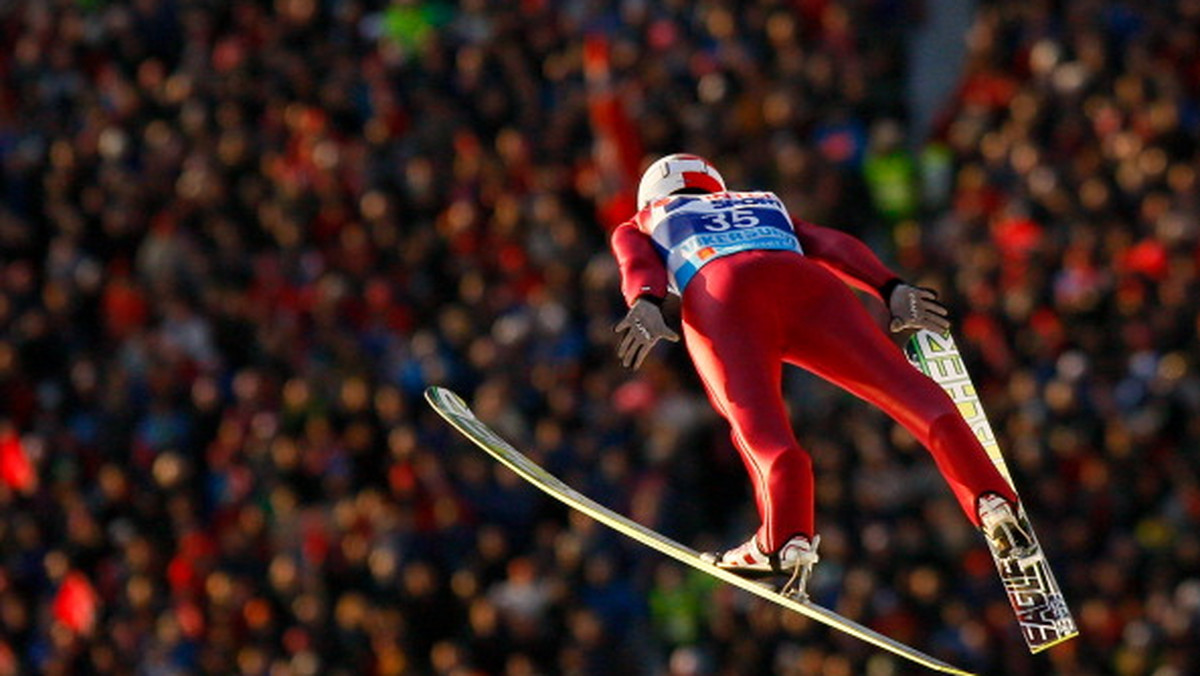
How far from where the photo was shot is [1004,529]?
28.7 ft

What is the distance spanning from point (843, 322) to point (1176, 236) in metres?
4.73

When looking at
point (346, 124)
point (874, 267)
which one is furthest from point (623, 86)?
point (874, 267)

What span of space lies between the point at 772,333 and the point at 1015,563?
3.93ft

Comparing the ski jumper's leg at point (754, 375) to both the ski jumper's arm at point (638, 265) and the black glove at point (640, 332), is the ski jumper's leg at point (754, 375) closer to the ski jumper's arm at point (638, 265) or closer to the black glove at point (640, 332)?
the ski jumper's arm at point (638, 265)

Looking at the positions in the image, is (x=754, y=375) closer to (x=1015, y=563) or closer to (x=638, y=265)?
(x=638, y=265)

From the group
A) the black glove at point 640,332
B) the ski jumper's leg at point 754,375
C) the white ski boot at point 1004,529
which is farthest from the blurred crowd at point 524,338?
the black glove at point 640,332

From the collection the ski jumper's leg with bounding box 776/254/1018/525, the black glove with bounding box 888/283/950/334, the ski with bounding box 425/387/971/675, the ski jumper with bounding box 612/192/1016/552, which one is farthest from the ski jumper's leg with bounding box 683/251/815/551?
the black glove with bounding box 888/283/950/334

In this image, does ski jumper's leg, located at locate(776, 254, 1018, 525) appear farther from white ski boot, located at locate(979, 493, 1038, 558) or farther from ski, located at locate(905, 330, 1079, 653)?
ski, located at locate(905, 330, 1079, 653)

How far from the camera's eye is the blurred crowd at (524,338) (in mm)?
12688

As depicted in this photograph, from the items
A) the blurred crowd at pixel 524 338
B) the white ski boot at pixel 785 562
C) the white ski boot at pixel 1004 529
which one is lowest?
the blurred crowd at pixel 524 338

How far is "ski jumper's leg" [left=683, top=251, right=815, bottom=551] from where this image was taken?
8539mm

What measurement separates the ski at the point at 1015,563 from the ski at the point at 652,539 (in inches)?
12.4

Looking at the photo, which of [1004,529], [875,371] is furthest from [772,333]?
[1004,529]

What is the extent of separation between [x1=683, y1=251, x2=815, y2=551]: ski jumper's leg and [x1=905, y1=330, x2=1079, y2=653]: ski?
2.14 feet
